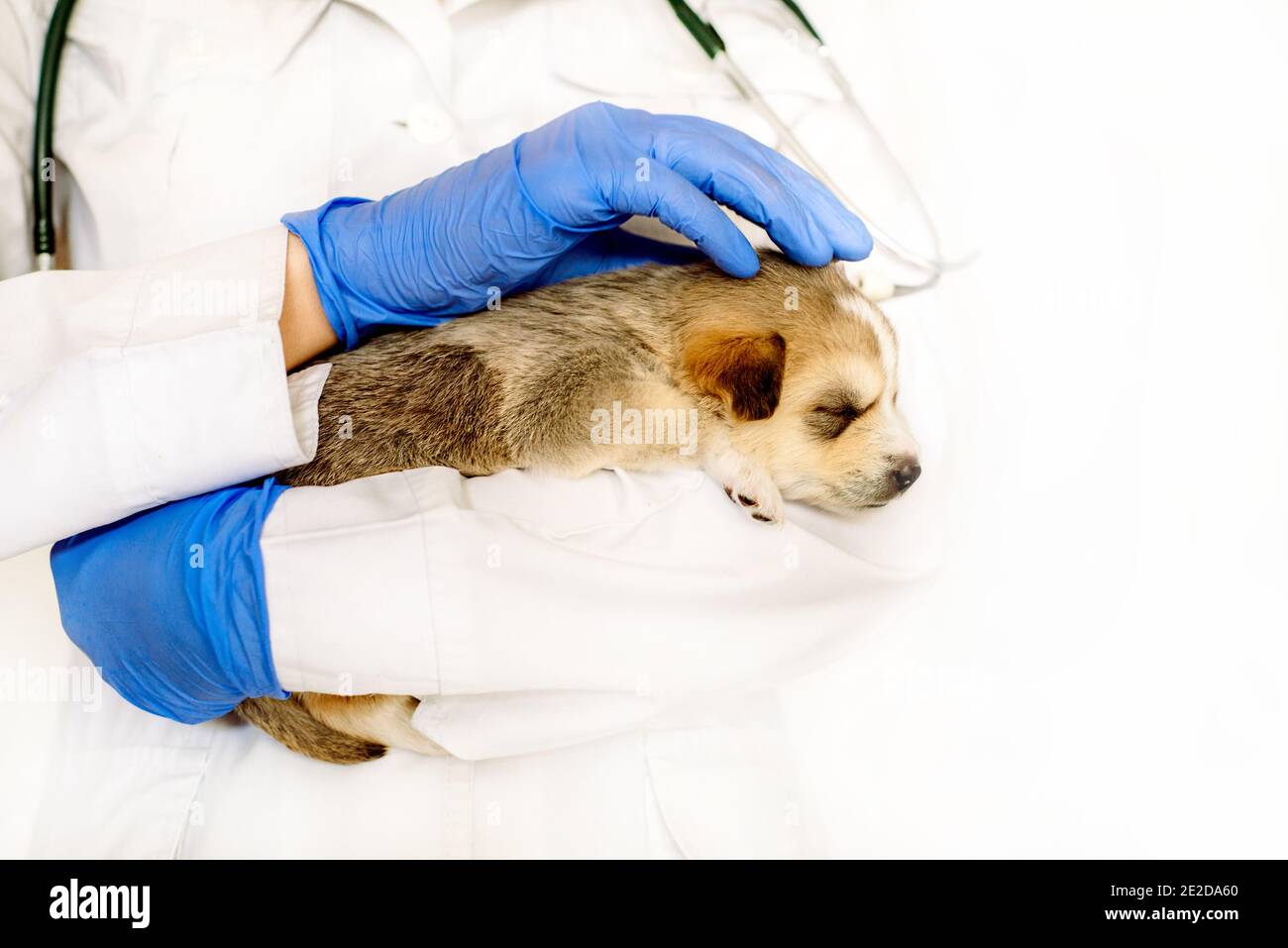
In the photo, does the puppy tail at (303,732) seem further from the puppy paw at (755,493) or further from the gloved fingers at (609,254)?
the gloved fingers at (609,254)

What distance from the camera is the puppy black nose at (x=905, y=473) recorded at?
191 centimetres

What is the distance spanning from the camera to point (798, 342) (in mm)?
1846

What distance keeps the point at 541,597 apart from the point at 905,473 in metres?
0.83

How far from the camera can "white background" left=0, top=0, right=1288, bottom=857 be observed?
208 centimetres

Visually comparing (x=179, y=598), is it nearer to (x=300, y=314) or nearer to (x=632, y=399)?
(x=300, y=314)

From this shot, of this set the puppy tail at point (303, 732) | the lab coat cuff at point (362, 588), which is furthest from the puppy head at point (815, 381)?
the puppy tail at point (303, 732)

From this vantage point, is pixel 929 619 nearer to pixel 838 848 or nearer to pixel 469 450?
pixel 838 848

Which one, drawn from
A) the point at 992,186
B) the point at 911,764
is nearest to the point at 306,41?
the point at 992,186

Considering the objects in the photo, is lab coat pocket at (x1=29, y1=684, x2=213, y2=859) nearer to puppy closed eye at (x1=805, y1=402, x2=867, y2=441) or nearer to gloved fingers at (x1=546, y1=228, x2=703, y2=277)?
gloved fingers at (x1=546, y1=228, x2=703, y2=277)

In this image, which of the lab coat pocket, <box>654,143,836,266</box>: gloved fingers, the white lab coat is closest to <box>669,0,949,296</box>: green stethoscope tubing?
the white lab coat

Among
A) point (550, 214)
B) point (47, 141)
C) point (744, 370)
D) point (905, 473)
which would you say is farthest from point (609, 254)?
point (47, 141)

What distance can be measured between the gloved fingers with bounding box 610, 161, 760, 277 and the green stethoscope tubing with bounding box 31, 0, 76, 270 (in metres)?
1.52

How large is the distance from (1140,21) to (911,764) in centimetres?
197

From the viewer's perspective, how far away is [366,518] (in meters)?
1.66
